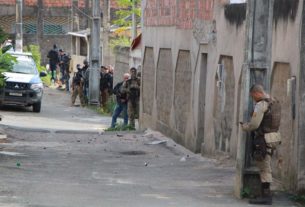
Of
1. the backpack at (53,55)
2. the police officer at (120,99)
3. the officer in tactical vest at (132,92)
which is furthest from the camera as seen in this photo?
the backpack at (53,55)

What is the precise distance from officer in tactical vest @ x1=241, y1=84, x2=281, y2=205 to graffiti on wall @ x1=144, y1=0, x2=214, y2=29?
6.97m

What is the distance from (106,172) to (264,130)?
165 inches

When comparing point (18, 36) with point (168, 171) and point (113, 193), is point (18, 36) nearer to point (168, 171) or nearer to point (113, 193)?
point (168, 171)

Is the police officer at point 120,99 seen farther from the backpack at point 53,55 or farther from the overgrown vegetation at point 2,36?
the backpack at point 53,55

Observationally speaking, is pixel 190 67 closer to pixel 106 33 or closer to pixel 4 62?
pixel 4 62

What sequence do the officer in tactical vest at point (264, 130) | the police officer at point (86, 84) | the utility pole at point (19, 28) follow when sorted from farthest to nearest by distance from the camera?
the utility pole at point (19, 28) → the police officer at point (86, 84) → the officer in tactical vest at point (264, 130)

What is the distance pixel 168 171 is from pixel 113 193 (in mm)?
3350

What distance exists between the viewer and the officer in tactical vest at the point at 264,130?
11.1m

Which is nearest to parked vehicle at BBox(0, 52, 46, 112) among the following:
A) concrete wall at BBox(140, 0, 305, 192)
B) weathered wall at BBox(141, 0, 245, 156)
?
concrete wall at BBox(140, 0, 305, 192)

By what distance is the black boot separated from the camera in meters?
11.2

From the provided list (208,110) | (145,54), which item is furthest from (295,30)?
(145,54)

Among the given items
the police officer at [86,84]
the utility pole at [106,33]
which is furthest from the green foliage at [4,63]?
the utility pole at [106,33]

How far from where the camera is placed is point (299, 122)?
1191 centimetres

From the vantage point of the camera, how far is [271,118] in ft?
36.5
